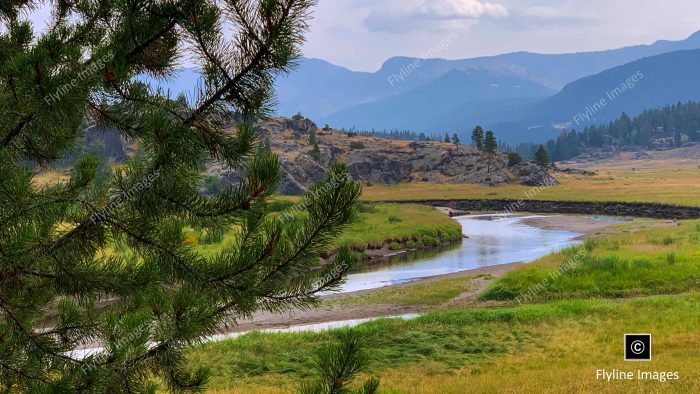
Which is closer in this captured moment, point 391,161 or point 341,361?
point 341,361

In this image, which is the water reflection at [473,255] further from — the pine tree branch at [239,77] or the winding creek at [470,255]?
the pine tree branch at [239,77]

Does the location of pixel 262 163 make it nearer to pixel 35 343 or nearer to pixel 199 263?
pixel 199 263

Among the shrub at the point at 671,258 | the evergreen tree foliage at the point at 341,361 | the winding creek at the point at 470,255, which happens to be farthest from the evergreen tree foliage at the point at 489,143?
the evergreen tree foliage at the point at 341,361

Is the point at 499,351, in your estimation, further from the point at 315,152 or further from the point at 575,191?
the point at 315,152

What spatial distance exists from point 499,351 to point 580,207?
79.8 m

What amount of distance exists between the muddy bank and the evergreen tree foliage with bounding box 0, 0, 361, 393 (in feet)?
259

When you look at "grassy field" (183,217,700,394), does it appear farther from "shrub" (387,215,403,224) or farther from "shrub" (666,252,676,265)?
"shrub" (387,215,403,224)

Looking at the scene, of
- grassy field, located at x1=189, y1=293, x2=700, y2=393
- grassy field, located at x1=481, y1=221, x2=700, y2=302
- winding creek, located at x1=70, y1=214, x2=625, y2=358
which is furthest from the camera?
winding creek, located at x1=70, y1=214, x2=625, y2=358

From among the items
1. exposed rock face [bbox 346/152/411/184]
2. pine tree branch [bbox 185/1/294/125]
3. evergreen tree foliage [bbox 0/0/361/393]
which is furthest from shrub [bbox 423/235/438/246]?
exposed rock face [bbox 346/152/411/184]

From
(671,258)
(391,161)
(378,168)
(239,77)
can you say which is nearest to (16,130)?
(239,77)

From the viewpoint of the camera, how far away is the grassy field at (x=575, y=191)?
3671 inches

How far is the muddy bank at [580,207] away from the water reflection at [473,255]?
19689mm

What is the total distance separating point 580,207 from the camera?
9475 cm

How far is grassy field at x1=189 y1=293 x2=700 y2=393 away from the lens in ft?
53.7
